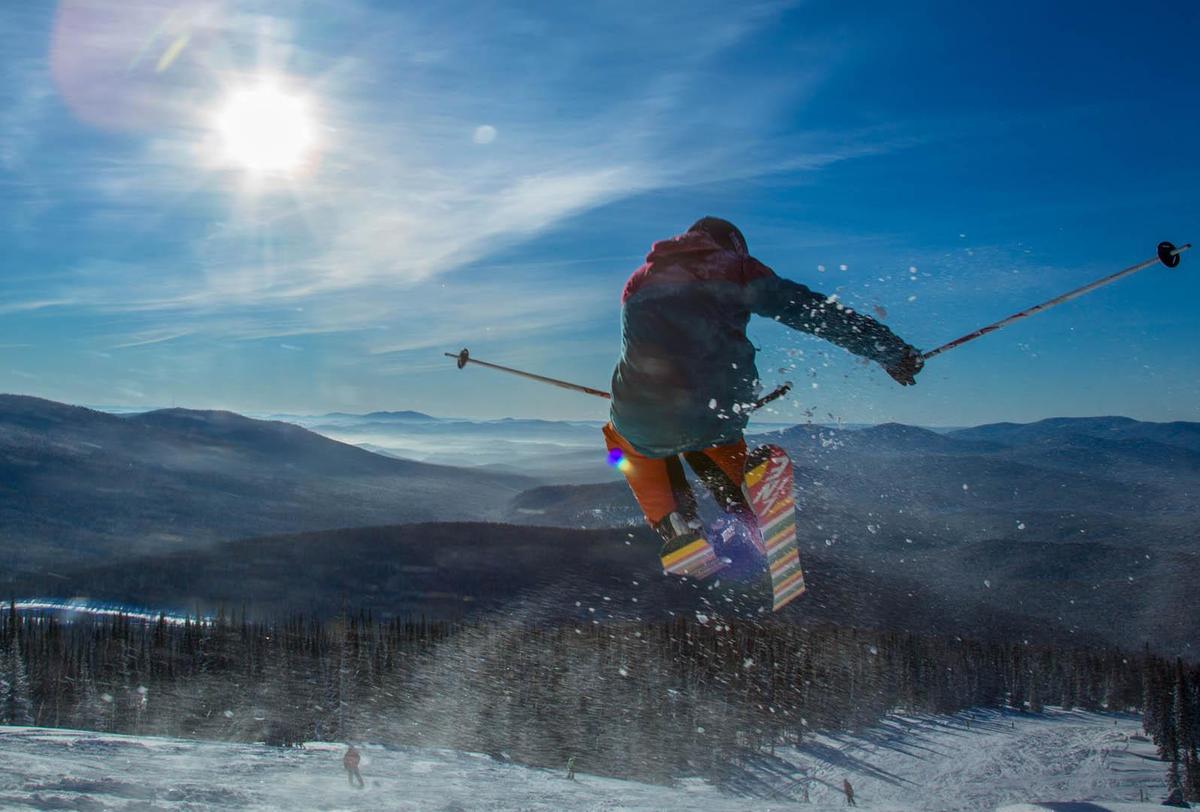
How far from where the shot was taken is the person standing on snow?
323 inches

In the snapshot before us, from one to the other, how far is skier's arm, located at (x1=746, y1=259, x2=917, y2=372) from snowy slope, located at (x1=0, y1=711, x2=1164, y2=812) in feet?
13.9

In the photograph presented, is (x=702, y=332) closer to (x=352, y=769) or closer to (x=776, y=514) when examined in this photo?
(x=776, y=514)

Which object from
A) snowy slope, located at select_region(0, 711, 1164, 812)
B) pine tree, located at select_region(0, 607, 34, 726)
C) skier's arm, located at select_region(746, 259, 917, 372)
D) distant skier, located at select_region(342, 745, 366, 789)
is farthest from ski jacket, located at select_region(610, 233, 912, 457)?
pine tree, located at select_region(0, 607, 34, 726)

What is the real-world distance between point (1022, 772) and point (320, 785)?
145189 millimetres

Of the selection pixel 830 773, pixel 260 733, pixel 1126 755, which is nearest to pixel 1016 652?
pixel 1126 755

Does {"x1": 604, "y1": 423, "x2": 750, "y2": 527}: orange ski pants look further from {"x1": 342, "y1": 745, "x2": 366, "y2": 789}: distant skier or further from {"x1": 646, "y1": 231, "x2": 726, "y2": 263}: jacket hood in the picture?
{"x1": 342, "y1": 745, "x2": 366, "y2": 789}: distant skier

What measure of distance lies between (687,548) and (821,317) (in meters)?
3.34

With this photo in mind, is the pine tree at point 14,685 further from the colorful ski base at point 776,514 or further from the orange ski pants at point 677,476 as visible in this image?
the colorful ski base at point 776,514

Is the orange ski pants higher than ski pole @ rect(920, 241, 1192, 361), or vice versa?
ski pole @ rect(920, 241, 1192, 361)

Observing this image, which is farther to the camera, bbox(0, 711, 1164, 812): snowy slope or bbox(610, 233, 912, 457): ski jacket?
bbox(610, 233, 912, 457): ski jacket

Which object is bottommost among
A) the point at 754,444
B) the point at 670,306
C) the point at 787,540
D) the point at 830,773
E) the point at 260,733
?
the point at 830,773

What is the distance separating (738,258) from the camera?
8.22 meters

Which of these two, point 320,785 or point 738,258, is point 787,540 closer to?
point 738,258

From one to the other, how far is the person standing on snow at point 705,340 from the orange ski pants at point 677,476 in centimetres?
3
